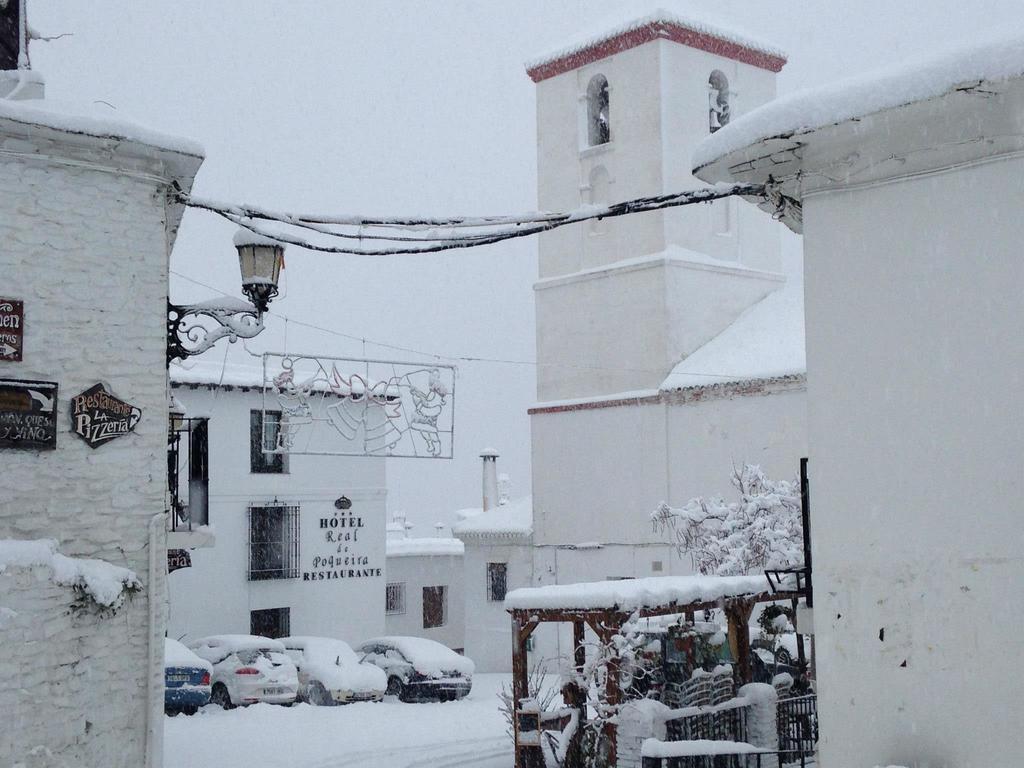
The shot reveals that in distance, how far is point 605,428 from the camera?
86.7 ft

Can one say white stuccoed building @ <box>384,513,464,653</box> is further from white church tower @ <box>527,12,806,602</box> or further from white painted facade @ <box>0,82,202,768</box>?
white painted facade @ <box>0,82,202,768</box>

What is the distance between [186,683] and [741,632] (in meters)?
8.98

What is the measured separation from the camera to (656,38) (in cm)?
2606

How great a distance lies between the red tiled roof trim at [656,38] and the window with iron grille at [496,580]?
38.9ft

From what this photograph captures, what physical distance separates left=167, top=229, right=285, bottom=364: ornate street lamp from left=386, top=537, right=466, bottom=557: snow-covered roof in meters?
24.3

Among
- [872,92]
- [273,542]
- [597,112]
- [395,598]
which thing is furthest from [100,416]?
[395,598]

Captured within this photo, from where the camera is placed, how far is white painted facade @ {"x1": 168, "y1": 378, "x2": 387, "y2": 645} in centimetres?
2712

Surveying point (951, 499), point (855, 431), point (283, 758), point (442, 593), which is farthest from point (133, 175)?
point (442, 593)

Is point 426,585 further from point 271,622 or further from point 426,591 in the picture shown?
point 271,622

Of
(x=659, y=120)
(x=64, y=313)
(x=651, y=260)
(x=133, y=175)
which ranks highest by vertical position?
(x=659, y=120)

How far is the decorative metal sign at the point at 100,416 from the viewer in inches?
375

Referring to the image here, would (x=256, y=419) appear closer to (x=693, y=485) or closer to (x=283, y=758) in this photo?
(x=693, y=485)

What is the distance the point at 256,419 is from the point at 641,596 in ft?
56.6

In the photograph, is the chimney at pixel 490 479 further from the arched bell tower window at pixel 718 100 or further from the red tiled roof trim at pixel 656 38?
the arched bell tower window at pixel 718 100
